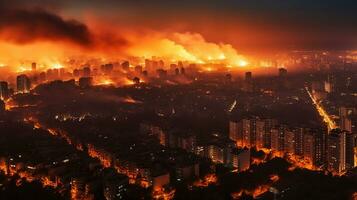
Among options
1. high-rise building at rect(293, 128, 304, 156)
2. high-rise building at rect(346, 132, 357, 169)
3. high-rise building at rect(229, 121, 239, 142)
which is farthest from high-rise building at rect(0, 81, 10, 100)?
high-rise building at rect(346, 132, 357, 169)

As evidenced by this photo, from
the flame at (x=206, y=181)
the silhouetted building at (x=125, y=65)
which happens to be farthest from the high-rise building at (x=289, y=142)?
the silhouetted building at (x=125, y=65)

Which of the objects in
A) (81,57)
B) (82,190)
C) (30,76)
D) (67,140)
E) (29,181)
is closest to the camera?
(82,190)

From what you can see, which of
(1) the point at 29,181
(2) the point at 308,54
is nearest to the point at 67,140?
(1) the point at 29,181

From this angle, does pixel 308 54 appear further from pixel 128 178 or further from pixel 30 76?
pixel 128 178

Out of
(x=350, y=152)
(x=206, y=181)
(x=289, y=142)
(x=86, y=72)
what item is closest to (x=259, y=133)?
(x=289, y=142)

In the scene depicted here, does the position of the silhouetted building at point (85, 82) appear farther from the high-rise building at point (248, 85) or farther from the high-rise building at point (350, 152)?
the high-rise building at point (350, 152)

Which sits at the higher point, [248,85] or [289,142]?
[248,85]

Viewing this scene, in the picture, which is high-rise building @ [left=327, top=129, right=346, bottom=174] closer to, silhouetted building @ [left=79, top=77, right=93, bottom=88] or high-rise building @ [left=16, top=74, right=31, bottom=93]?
silhouetted building @ [left=79, top=77, right=93, bottom=88]

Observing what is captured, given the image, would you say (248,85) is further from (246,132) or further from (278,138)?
(278,138)
